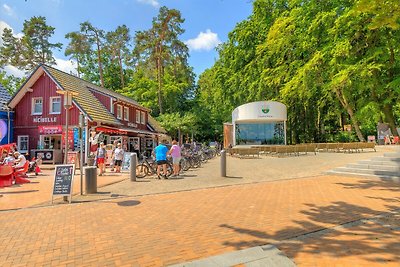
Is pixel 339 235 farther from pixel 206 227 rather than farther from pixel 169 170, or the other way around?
pixel 169 170

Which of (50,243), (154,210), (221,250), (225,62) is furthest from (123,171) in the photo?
(225,62)

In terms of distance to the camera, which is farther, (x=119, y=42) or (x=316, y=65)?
(x=119, y=42)

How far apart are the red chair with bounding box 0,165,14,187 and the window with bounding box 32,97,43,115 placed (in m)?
12.2

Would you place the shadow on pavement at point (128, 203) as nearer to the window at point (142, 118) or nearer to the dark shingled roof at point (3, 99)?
the dark shingled roof at point (3, 99)

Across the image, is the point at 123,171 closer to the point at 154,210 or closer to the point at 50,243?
the point at 154,210

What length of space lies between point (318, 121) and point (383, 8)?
31889 millimetres

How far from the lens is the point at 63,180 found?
8.21 meters

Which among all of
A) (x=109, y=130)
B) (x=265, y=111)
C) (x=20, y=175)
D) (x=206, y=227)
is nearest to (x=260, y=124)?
(x=265, y=111)

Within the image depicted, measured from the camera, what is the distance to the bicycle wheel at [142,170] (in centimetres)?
1291

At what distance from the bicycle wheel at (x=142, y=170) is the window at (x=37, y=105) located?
13205mm

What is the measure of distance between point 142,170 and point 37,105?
13951 mm

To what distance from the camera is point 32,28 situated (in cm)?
4009

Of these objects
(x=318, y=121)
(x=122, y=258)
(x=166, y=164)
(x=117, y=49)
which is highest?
(x=117, y=49)

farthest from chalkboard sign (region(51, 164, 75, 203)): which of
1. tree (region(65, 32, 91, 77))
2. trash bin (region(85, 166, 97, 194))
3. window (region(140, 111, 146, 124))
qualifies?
tree (region(65, 32, 91, 77))
